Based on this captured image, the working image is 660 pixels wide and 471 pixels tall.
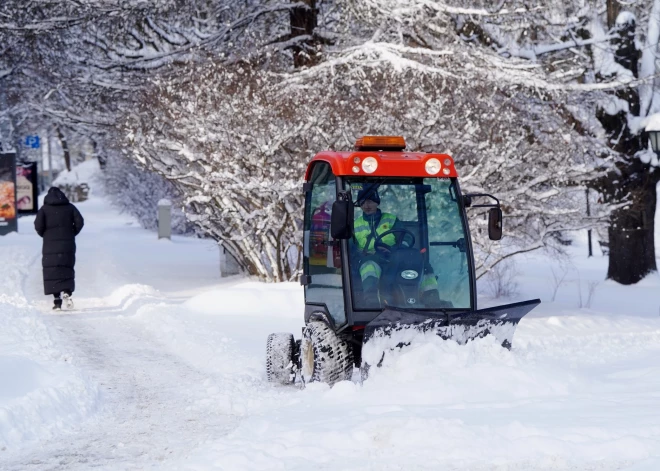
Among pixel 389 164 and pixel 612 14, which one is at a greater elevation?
pixel 612 14

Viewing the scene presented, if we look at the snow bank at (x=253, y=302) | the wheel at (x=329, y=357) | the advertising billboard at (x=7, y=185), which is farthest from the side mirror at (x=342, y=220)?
the advertising billboard at (x=7, y=185)

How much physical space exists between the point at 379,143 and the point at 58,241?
746cm

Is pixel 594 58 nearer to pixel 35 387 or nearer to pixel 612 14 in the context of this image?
pixel 612 14

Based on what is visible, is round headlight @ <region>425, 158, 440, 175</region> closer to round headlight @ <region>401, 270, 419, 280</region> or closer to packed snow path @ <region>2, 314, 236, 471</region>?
round headlight @ <region>401, 270, 419, 280</region>

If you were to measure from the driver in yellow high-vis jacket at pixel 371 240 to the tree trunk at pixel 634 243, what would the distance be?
11.6m

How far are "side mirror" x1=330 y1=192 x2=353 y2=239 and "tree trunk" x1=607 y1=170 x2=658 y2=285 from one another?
12.3 m

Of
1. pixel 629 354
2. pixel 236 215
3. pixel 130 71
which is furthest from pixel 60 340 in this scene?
pixel 130 71

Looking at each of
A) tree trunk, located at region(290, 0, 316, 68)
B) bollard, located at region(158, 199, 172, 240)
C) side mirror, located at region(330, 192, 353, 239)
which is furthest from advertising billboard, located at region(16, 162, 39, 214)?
side mirror, located at region(330, 192, 353, 239)

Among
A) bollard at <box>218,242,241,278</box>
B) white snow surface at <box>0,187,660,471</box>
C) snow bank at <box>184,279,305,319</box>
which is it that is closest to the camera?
white snow surface at <box>0,187,660,471</box>

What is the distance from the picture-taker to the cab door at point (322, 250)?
8289mm

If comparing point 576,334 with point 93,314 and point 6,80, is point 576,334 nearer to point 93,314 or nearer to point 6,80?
point 93,314

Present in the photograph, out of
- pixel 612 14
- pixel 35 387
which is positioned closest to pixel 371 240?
pixel 35 387

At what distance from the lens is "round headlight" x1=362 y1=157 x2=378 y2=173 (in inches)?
327

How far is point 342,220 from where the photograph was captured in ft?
25.0
